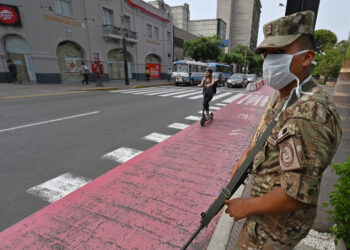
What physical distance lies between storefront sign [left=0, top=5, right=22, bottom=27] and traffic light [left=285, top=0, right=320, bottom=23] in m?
19.4

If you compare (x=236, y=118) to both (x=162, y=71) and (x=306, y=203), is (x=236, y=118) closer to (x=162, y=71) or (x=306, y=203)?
(x=306, y=203)

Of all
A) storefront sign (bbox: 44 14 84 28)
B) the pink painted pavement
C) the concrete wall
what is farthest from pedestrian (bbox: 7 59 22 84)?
the concrete wall

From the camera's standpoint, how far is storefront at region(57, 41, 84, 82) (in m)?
18.5

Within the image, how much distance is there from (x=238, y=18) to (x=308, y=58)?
324ft

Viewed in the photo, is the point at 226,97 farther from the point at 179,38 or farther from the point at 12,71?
the point at 179,38

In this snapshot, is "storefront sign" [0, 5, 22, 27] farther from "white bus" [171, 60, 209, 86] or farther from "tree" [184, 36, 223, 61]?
"tree" [184, 36, 223, 61]

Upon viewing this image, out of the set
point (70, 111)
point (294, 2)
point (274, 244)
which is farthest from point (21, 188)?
point (70, 111)

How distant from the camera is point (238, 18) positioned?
84812mm

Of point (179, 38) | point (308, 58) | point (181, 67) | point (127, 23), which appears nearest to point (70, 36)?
point (127, 23)

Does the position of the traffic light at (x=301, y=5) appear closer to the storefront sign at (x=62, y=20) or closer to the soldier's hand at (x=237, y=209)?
the soldier's hand at (x=237, y=209)

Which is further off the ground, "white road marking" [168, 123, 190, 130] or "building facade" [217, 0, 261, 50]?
"building facade" [217, 0, 261, 50]

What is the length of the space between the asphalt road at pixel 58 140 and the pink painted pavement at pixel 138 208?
13.4 inches

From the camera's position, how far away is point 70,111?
25.7 feet

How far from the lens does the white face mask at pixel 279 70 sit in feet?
3.73
